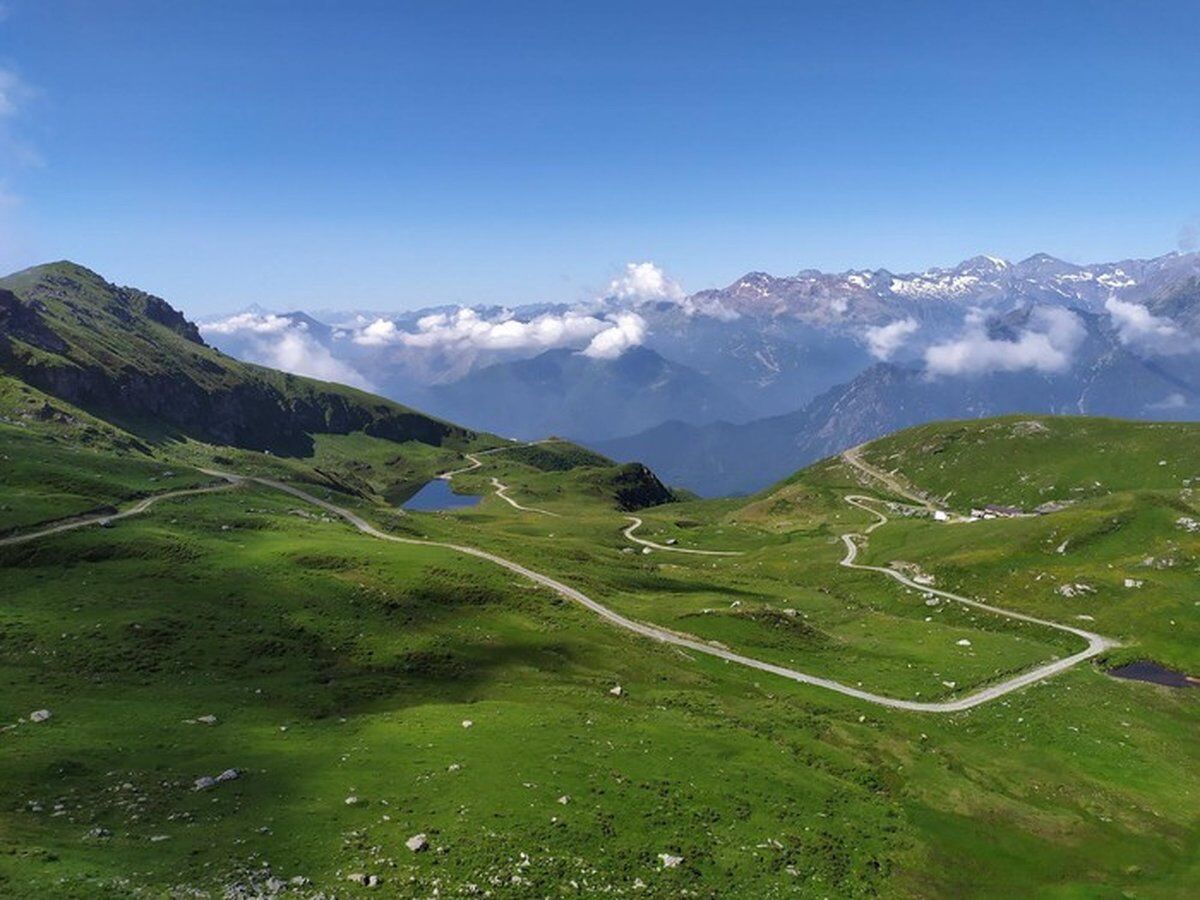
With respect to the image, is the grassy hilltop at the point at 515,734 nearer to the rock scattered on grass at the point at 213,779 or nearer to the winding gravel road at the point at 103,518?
the rock scattered on grass at the point at 213,779

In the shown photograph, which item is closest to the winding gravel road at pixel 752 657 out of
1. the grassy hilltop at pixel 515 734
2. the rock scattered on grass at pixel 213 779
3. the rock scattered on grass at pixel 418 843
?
the grassy hilltop at pixel 515 734

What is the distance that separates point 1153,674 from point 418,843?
8176cm

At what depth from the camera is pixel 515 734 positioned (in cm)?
4622

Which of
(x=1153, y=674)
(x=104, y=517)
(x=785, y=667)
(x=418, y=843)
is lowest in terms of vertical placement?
(x=1153, y=674)

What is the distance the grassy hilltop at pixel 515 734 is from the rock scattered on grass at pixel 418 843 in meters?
0.33

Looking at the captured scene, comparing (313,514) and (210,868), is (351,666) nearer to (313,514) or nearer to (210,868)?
(210,868)

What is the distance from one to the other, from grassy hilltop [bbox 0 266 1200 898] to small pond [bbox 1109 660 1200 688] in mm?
1507

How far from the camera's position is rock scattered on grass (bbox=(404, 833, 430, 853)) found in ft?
105

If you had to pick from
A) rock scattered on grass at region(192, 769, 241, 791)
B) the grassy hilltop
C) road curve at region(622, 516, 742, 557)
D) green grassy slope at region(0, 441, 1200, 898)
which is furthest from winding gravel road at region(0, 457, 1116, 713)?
road curve at region(622, 516, 742, 557)

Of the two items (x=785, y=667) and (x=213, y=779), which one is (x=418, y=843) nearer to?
(x=213, y=779)

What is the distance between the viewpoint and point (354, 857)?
31062 millimetres

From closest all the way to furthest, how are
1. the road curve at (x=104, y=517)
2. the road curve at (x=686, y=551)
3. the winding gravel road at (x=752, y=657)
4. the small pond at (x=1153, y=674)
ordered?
the winding gravel road at (x=752, y=657) → the road curve at (x=104, y=517) → the small pond at (x=1153, y=674) → the road curve at (x=686, y=551)

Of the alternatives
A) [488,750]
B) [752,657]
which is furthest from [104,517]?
[752,657]

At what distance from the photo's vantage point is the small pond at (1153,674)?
75062mm
